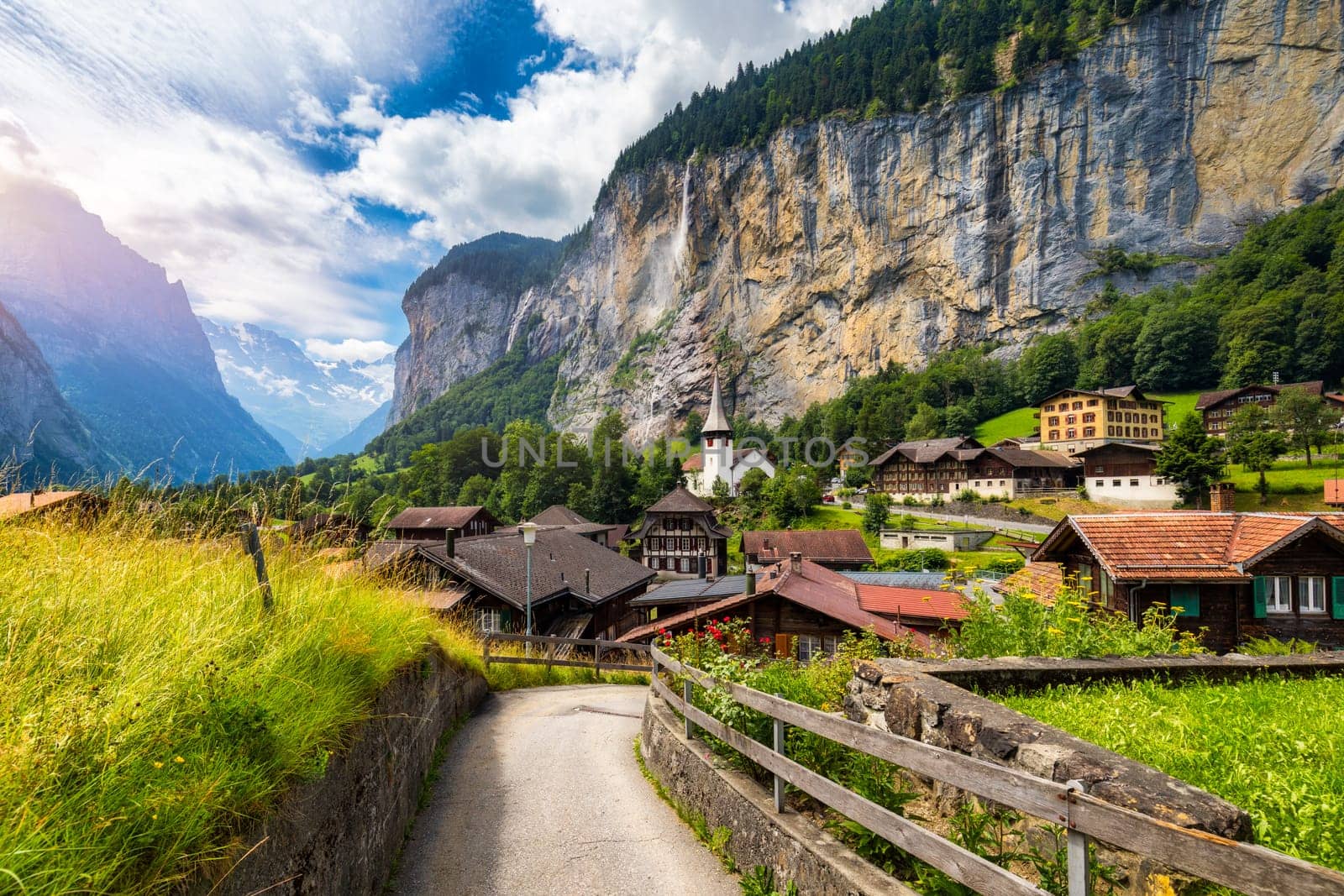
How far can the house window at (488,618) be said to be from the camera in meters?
21.2

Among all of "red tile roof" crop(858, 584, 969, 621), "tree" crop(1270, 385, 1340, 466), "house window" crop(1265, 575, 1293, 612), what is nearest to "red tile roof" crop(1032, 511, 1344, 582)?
"house window" crop(1265, 575, 1293, 612)

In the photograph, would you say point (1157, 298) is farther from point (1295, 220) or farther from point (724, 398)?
point (724, 398)

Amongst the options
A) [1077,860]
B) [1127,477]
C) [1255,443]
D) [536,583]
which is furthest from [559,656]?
[1255,443]

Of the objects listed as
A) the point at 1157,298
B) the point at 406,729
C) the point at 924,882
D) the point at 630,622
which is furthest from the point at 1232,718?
the point at 1157,298

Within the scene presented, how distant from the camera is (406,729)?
6.25 meters

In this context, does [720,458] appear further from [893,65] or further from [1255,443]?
[893,65]

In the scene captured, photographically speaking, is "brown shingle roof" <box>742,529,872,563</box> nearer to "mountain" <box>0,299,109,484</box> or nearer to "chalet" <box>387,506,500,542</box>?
"chalet" <box>387,506,500,542</box>

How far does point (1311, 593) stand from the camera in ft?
50.5

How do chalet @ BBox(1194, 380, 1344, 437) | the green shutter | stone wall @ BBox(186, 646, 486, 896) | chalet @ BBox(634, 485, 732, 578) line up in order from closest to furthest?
stone wall @ BBox(186, 646, 486, 896)
the green shutter
chalet @ BBox(634, 485, 732, 578)
chalet @ BBox(1194, 380, 1344, 437)

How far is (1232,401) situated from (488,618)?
3284 inches

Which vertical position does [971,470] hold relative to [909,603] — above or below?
above

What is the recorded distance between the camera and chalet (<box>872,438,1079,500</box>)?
60969 mm

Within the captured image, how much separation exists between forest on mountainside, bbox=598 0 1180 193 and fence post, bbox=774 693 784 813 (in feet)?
436

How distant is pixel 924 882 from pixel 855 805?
0.48 meters
